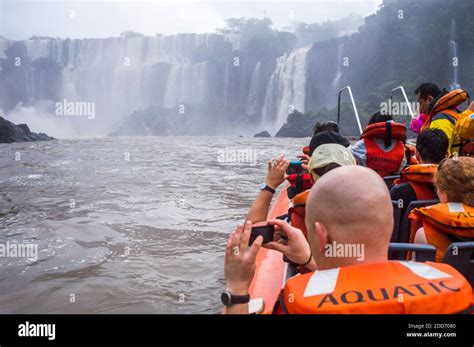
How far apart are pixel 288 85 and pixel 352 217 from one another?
46.6 m

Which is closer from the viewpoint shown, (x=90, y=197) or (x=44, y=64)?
(x=90, y=197)

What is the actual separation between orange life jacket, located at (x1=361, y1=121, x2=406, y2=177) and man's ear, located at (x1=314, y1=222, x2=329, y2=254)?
2.50 meters

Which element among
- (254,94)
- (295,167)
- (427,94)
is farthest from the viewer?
(254,94)

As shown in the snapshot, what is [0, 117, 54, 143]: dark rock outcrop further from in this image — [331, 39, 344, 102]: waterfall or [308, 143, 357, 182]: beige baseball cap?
[331, 39, 344, 102]: waterfall

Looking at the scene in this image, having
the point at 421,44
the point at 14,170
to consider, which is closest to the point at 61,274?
the point at 14,170

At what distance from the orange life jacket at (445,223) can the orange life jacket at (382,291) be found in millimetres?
845

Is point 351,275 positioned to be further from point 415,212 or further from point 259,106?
point 259,106

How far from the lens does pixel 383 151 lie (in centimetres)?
356

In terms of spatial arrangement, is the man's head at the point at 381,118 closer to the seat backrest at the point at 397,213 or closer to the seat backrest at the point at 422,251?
the seat backrest at the point at 397,213

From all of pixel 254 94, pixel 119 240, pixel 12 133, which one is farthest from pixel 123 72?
pixel 119 240

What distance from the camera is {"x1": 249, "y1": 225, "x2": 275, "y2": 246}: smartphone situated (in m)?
1.31

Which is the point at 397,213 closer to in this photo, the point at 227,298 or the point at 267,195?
the point at 267,195
